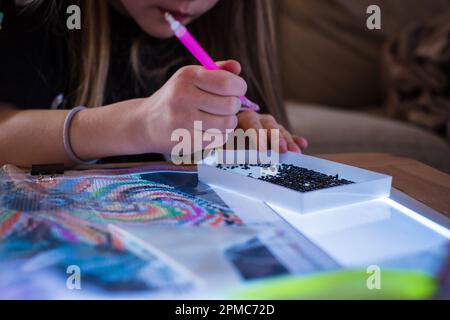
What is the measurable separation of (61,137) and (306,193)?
320 mm

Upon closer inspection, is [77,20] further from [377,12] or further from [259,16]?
[377,12]

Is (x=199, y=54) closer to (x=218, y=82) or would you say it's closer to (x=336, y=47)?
(x=218, y=82)

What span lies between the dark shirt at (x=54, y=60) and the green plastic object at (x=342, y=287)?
379 millimetres

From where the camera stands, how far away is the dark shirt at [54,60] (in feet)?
2.12

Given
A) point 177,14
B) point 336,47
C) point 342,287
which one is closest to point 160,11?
point 177,14

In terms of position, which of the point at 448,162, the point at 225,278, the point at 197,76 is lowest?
the point at 448,162

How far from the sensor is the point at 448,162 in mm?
1091

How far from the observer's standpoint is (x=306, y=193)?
414mm

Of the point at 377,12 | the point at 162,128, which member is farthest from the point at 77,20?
the point at 377,12

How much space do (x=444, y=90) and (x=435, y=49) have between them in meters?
0.10

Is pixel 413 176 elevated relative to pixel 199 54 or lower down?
lower down

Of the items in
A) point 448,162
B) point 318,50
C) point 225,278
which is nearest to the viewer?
point 225,278

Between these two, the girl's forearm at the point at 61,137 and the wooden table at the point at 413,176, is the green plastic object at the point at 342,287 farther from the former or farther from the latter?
the girl's forearm at the point at 61,137

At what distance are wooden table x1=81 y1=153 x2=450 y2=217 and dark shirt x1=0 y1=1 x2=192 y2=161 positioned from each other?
198 millimetres
